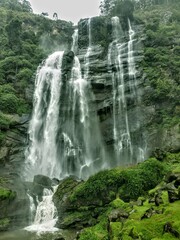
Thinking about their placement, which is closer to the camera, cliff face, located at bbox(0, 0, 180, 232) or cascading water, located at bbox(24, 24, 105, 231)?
cliff face, located at bbox(0, 0, 180, 232)

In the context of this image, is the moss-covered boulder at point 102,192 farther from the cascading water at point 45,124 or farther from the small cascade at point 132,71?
the small cascade at point 132,71

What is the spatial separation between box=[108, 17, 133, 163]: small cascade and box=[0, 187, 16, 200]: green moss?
12.3m

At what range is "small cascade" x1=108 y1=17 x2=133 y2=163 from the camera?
2675 cm

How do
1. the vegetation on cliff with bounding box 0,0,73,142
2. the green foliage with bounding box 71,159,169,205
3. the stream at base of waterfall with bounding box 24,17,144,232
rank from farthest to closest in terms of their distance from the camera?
the vegetation on cliff with bounding box 0,0,73,142, the stream at base of waterfall with bounding box 24,17,144,232, the green foliage with bounding box 71,159,169,205

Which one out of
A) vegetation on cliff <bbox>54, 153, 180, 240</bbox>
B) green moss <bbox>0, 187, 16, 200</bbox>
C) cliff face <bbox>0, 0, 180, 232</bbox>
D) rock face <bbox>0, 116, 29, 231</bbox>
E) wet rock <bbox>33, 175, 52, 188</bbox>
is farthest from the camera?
cliff face <bbox>0, 0, 180, 232</bbox>

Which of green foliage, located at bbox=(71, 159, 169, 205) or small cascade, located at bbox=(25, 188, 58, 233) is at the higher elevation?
green foliage, located at bbox=(71, 159, 169, 205)

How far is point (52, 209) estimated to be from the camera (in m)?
16.6

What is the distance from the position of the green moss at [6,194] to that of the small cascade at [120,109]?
12.3 m

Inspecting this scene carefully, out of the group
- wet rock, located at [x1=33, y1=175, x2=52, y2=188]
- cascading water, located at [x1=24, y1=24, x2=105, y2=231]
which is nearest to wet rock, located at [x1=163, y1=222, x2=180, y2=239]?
wet rock, located at [x1=33, y1=175, x2=52, y2=188]

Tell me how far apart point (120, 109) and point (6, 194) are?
15529mm

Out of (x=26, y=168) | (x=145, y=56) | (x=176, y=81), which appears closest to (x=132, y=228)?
(x=26, y=168)

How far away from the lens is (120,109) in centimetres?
2856

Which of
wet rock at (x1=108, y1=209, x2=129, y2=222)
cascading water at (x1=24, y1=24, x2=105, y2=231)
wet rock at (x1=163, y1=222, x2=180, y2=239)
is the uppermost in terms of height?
cascading water at (x1=24, y1=24, x2=105, y2=231)

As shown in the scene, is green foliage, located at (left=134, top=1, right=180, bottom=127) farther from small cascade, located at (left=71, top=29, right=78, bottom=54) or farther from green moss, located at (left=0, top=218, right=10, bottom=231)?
green moss, located at (left=0, top=218, right=10, bottom=231)
